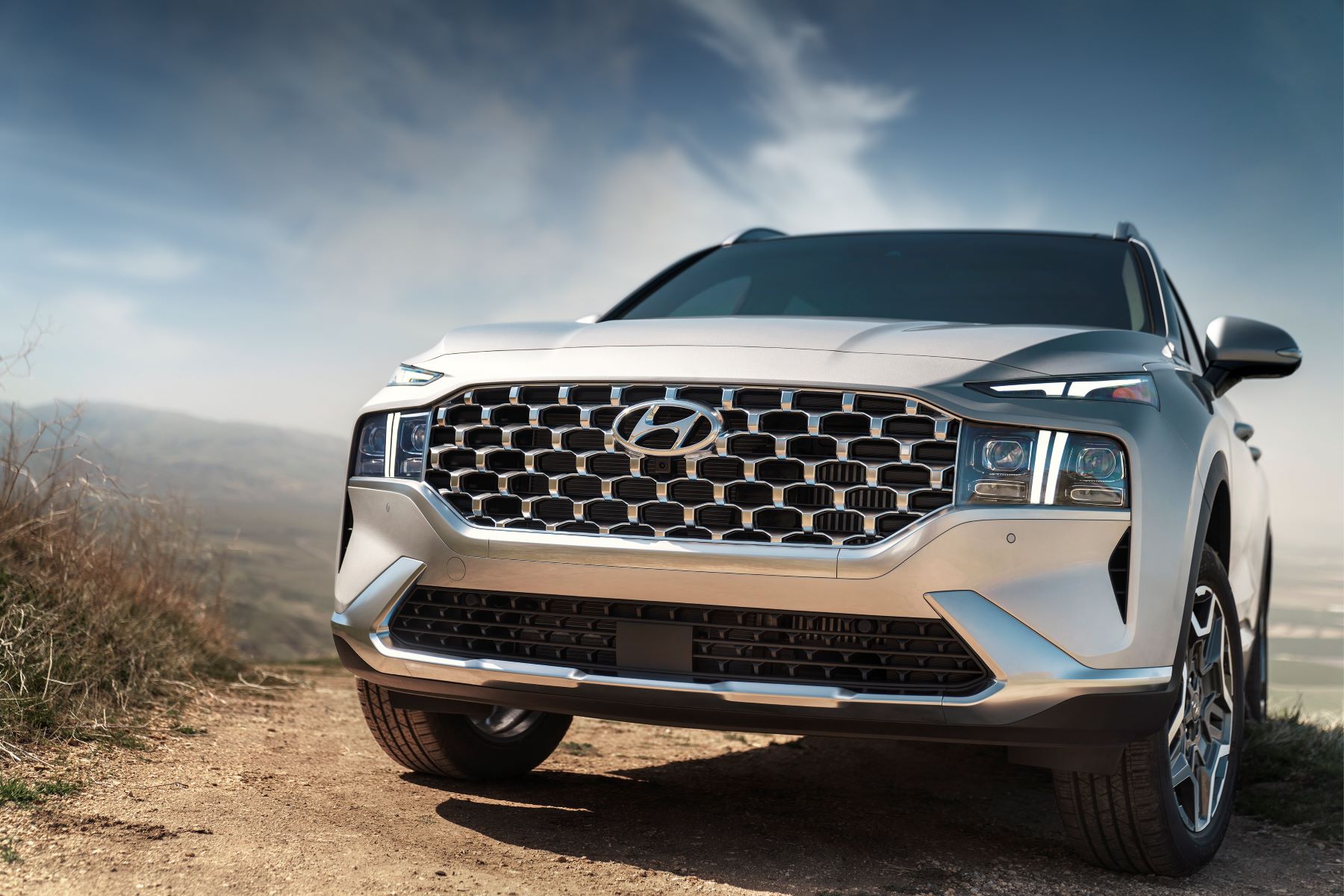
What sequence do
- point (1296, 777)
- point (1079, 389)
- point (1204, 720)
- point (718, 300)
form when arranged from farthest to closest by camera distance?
point (1296, 777)
point (718, 300)
point (1204, 720)
point (1079, 389)

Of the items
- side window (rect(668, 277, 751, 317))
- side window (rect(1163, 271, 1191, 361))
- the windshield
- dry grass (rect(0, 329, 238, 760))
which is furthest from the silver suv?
dry grass (rect(0, 329, 238, 760))

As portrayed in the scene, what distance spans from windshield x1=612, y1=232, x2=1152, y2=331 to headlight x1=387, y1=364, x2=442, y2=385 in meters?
0.96

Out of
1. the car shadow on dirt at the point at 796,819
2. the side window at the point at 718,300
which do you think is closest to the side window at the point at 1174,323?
the side window at the point at 718,300

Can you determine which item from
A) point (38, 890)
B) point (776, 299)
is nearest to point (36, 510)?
point (38, 890)

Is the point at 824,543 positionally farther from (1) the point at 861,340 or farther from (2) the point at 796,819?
(2) the point at 796,819

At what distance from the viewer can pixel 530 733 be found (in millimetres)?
4023

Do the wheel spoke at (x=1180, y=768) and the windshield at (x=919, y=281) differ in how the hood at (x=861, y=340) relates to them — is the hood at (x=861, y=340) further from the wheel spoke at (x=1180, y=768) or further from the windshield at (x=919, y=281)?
the wheel spoke at (x=1180, y=768)

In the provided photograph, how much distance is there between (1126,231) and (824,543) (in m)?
2.37

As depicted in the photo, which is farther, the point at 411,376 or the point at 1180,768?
the point at 411,376

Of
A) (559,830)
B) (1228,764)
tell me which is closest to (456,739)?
(559,830)

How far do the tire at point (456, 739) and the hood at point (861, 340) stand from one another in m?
1.09

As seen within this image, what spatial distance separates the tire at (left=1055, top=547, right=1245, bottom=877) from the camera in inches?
108

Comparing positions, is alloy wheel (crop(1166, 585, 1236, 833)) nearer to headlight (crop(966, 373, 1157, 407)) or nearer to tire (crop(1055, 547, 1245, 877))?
tire (crop(1055, 547, 1245, 877))

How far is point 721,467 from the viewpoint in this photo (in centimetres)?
264
